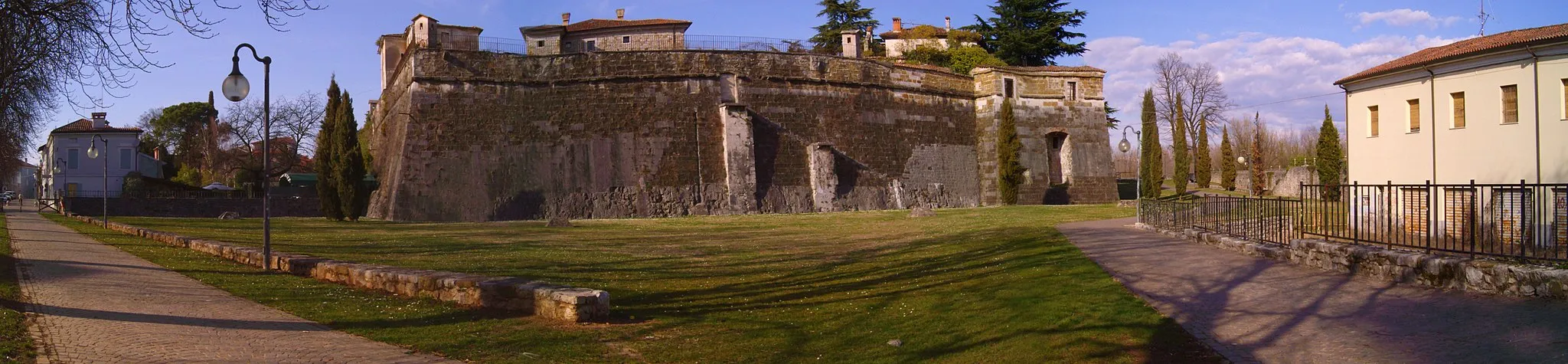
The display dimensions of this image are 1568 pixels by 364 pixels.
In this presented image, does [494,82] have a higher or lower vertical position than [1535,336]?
higher

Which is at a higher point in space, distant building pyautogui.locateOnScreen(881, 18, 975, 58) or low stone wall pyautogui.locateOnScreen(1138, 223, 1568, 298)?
distant building pyautogui.locateOnScreen(881, 18, 975, 58)

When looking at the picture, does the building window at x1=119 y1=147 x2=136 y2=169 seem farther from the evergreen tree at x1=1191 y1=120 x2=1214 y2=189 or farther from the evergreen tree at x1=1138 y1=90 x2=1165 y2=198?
the evergreen tree at x1=1191 y1=120 x2=1214 y2=189

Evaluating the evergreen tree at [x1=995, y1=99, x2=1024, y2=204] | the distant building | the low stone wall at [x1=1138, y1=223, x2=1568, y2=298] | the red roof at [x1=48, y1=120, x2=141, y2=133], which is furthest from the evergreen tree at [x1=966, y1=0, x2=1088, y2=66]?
the red roof at [x1=48, y1=120, x2=141, y2=133]

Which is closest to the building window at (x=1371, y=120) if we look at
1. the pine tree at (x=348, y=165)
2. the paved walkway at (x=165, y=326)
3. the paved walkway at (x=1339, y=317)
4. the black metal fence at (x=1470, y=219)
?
the black metal fence at (x=1470, y=219)

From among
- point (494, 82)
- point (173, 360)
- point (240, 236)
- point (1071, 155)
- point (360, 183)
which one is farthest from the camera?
point (1071, 155)

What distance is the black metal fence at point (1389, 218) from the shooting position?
28.6 feet

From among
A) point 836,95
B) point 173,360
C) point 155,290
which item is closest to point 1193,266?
point 173,360

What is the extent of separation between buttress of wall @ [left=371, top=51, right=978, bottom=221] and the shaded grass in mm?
17526

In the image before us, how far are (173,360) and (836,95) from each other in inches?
1152

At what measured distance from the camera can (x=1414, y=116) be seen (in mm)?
21344

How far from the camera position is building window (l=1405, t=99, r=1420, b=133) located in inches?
832

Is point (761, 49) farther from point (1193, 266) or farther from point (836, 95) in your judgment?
point (1193, 266)

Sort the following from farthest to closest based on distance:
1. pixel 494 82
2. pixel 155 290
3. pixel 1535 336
Answer: 1. pixel 494 82
2. pixel 155 290
3. pixel 1535 336

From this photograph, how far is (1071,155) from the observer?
38688mm
